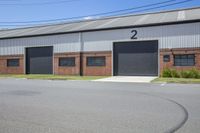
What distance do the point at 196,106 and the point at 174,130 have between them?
3.29 m

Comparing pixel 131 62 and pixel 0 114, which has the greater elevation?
pixel 131 62

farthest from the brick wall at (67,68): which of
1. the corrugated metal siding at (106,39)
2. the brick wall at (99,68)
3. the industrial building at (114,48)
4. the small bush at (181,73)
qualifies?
the small bush at (181,73)

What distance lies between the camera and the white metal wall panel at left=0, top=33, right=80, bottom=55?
2755cm

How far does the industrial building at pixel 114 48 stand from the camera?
75.1 ft

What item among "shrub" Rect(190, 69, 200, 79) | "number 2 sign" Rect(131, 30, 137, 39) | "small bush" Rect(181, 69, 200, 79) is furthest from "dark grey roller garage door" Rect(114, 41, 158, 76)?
"shrub" Rect(190, 69, 200, 79)

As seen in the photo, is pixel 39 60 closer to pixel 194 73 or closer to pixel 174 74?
pixel 174 74

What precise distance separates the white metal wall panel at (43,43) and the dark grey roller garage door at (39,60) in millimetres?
718

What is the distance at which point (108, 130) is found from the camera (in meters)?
5.63

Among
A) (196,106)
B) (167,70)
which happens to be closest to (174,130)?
(196,106)

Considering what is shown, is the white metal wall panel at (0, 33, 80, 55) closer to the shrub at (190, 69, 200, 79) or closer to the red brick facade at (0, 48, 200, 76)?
the red brick facade at (0, 48, 200, 76)

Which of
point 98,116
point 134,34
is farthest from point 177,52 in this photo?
point 98,116

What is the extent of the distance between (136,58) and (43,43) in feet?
36.0

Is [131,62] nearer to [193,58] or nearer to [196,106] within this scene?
[193,58]

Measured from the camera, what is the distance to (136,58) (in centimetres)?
2525
